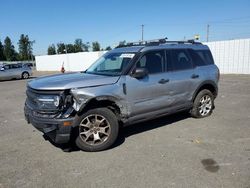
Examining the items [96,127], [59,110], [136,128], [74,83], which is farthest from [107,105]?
[136,128]

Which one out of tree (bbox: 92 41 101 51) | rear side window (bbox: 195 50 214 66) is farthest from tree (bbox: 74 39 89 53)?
rear side window (bbox: 195 50 214 66)

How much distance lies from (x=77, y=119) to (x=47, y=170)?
3.20 feet

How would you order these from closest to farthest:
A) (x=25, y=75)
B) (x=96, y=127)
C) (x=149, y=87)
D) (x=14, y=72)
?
1. (x=96, y=127)
2. (x=149, y=87)
3. (x=14, y=72)
4. (x=25, y=75)

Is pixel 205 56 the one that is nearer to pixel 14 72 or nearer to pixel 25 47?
pixel 14 72

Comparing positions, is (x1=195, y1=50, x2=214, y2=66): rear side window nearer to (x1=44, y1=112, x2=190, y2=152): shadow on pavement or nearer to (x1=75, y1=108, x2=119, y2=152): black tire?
(x1=44, y1=112, x2=190, y2=152): shadow on pavement

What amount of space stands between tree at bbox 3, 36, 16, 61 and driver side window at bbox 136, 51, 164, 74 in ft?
343

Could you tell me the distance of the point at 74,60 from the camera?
3384cm

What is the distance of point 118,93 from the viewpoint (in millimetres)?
4738

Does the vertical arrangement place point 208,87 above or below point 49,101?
below

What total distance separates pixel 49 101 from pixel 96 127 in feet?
3.26

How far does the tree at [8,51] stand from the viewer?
323 feet

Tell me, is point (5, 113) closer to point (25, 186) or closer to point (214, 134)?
point (25, 186)

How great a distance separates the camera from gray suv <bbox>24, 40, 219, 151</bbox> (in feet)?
14.0

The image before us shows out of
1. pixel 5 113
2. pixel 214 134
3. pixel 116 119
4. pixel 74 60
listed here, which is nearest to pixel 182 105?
pixel 214 134
